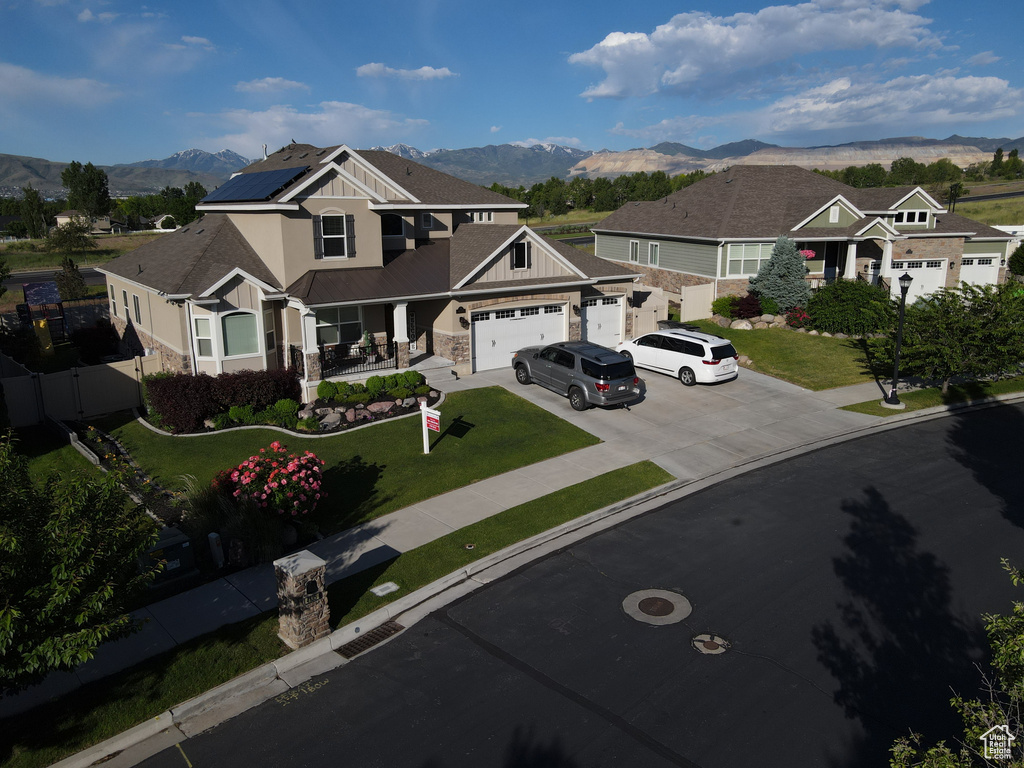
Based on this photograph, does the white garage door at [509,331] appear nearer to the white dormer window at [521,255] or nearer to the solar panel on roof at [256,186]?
the white dormer window at [521,255]

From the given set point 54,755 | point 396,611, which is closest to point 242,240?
point 396,611

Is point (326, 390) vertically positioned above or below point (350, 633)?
above

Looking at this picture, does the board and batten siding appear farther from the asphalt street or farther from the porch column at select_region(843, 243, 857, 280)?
the asphalt street

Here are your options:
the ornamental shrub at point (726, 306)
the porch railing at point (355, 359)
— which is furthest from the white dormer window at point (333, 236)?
the ornamental shrub at point (726, 306)

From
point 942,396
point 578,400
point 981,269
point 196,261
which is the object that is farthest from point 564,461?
point 981,269

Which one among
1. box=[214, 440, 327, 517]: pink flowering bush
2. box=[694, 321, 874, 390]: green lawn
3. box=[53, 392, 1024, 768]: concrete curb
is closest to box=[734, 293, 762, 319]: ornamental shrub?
box=[694, 321, 874, 390]: green lawn

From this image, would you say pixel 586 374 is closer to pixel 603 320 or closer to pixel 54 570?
pixel 603 320
